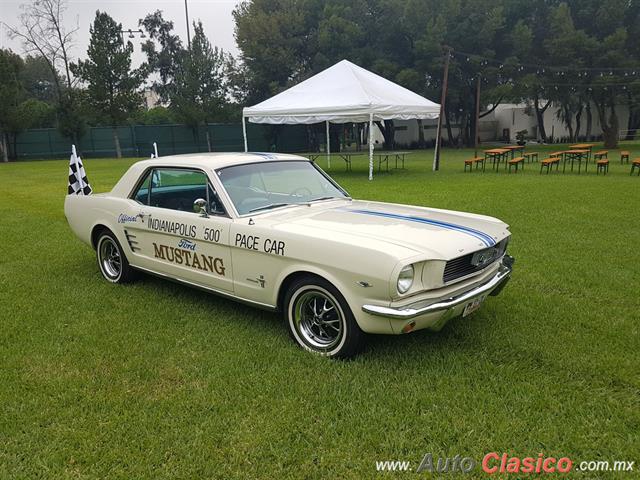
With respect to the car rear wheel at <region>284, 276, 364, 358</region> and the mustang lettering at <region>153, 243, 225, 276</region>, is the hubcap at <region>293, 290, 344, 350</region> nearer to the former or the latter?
the car rear wheel at <region>284, 276, 364, 358</region>

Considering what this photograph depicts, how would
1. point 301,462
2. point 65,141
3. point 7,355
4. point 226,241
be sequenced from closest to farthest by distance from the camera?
point 301,462 → point 7,355 → point 226,241 → point 65,141

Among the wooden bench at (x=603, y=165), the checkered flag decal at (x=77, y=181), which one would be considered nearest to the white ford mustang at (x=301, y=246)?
the checkered flag decal at (x=77, y=181)

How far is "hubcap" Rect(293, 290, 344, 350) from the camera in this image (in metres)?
3.57

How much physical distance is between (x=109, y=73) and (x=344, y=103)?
22.6 meters

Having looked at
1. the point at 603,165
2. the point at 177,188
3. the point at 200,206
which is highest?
the point at 177,188

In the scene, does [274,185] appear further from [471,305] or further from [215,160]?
[471,305]

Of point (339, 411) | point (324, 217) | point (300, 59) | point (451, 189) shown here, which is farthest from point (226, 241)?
point (300, 59)

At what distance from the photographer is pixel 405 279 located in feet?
10.5

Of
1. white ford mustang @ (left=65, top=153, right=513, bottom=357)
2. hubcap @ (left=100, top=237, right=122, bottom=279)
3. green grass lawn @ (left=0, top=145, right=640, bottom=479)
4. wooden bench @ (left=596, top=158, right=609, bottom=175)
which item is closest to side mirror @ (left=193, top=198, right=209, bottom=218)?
white ford mustang @ (left=65, top=153, right=513, bottom=357)

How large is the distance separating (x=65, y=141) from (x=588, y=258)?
119ft

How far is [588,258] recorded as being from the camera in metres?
Answer: 5.91

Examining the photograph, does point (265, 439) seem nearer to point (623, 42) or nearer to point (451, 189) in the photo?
point (451, 189)

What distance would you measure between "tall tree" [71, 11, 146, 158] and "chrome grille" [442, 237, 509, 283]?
108 ft

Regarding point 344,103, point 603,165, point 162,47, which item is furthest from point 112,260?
point 162,47
